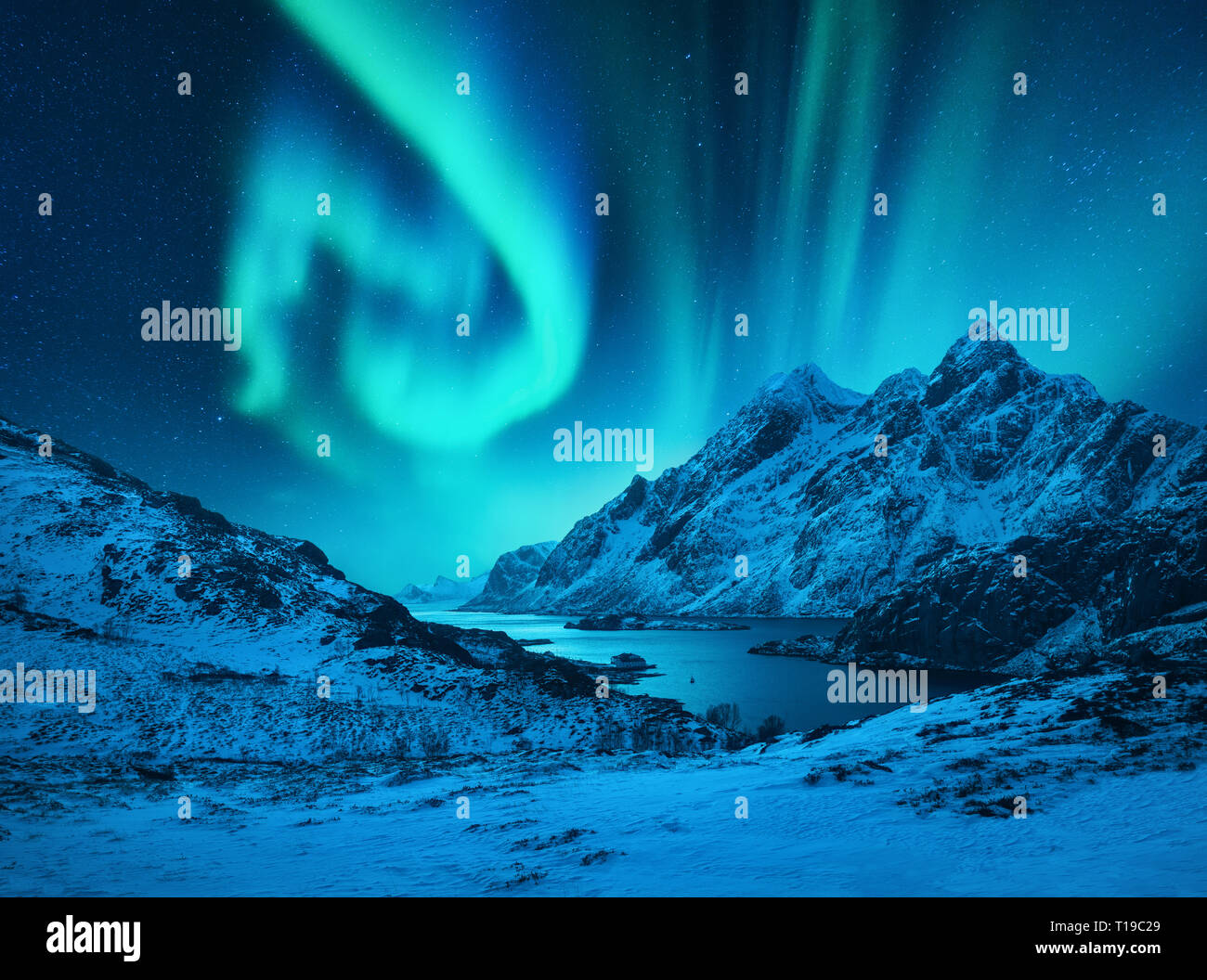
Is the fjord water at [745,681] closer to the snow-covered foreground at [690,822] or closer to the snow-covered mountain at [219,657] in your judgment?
the snow-covered mountain at [219,657]

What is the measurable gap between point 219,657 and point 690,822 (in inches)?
1613

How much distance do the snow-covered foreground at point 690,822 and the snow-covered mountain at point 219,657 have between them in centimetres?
669

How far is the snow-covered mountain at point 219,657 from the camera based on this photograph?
32.7 meters

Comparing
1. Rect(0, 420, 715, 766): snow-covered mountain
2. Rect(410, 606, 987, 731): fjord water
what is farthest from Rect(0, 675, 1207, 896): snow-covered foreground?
Rect(410, 606, 987, 731): fjord water

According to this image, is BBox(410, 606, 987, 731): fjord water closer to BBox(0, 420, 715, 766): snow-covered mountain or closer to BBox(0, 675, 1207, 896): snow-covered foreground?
BBox(0, 420, 715, 766): snow-covered mountain

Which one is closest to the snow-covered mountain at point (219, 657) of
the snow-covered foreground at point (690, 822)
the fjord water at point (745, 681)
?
the snow-covered foreground at point (690, 822)

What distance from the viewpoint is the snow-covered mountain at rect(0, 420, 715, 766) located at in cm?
3269

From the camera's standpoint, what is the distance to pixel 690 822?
1560cm

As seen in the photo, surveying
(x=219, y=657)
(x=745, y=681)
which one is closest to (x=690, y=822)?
(x=219, y=657)

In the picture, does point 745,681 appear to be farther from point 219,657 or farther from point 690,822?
point 690,822

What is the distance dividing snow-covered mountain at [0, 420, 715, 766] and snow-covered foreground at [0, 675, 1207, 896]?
669 cm
